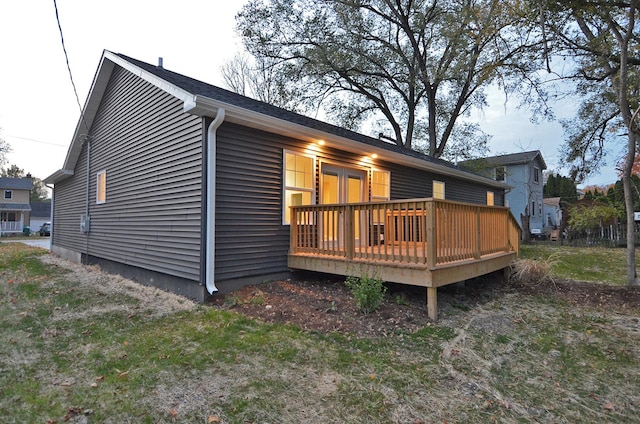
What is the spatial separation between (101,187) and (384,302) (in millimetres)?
8501

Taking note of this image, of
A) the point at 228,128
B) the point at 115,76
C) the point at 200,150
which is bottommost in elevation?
the point at 200,150

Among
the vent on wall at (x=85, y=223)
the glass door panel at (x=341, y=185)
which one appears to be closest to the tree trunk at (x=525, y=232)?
the glass door panel at (x=341, y=185)

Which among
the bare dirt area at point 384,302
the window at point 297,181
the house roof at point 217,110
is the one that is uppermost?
the house roof at point 217,110

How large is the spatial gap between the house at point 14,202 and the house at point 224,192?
3052 cm

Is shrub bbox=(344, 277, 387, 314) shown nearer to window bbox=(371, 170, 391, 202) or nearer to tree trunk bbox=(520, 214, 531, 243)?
window bbox=(371, 170, 391, 202)

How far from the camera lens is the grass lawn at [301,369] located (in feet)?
8.63

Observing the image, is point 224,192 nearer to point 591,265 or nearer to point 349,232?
point 349,232

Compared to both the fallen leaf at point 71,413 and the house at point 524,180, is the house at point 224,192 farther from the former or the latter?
the house at point 524,180

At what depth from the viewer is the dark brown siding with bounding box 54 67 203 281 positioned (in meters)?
5.80

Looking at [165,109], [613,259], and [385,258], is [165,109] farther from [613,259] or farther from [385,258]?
[613,259]

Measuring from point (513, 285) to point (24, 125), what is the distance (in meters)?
30.7

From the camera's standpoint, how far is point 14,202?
3241 centimetres

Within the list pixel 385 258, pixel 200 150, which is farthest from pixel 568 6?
pixel 200 150

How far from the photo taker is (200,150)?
5535 millimetres
